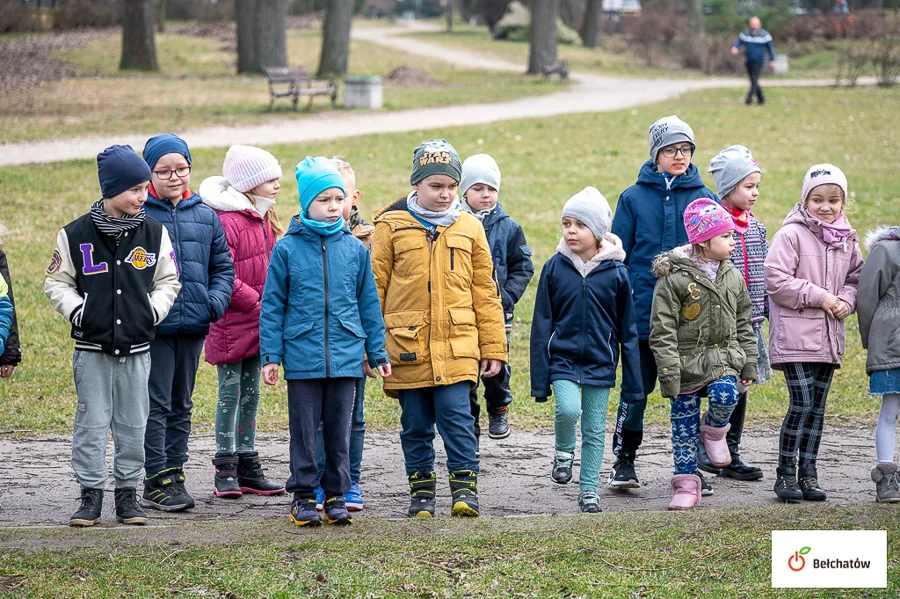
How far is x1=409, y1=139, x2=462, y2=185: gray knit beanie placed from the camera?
5500 millimetres

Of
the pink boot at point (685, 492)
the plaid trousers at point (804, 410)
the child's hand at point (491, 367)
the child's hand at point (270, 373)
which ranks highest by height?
the child's hand at point (270, 373)

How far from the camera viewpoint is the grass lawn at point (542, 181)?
819 centimetres

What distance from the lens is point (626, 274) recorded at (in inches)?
227

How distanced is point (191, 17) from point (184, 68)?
21.0m

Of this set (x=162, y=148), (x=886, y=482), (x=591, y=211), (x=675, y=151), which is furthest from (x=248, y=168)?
(x=886, y=482)

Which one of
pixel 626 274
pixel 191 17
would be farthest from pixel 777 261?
pixel 191 17

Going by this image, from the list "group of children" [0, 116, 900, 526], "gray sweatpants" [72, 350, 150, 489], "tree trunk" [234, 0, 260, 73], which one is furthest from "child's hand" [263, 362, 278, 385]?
"tree trunk" [234, 0, 260, 73]

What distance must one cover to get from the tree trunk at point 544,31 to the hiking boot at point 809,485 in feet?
94.6

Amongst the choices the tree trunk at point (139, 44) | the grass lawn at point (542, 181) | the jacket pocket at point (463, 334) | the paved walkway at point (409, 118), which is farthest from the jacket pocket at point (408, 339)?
the tree trunk at point (139, 44)

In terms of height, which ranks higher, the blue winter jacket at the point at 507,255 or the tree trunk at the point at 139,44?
the tree trunk at the point at 139,44

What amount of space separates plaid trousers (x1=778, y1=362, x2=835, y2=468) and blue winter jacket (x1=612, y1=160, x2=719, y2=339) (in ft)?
2.81

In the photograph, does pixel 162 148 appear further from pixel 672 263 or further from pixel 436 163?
pixel 672 263

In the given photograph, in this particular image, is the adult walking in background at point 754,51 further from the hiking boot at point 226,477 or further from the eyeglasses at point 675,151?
the hiking boot at point 226,477

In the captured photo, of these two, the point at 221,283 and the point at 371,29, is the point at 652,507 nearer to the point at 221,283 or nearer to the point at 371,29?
the point at 221,283
